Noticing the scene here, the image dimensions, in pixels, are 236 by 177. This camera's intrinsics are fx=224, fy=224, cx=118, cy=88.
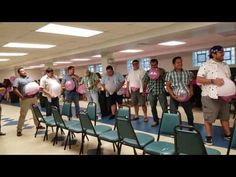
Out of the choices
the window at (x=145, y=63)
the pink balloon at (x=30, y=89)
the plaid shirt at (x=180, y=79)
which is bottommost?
the pink balloon at (x=30, y=89)

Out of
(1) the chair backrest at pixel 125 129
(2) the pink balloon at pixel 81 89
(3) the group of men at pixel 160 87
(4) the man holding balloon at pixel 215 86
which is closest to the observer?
(1) the chair backrest at pixel 125 129

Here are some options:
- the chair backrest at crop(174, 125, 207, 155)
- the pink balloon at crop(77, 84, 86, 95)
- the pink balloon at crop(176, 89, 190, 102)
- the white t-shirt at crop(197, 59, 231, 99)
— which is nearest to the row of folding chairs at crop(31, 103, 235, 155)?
the chair backrest at crop(174, 125, 207, 155)

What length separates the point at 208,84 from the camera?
351cm

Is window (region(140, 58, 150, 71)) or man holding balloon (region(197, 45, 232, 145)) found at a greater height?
window (region(140, 58, 150, 71))

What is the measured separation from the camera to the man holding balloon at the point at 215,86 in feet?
11.1

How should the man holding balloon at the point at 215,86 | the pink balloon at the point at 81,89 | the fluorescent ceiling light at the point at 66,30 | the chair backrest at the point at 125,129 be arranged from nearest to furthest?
1. the chair backrest at the point at 125,129
2. the man holding balloon at the point at 215,86
3. the fluorescent ceiling light at the point at 66,30
4. the pink balloon at the point at 81,89

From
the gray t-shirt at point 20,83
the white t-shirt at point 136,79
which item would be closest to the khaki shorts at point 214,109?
the white t-shirt at point 136,79

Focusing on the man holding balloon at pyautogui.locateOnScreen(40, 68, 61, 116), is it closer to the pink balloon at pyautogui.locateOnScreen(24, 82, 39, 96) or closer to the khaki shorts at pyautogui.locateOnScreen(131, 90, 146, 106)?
the pink balloon at pyautogui.locateOnScreen(24, 82, 39, 96)

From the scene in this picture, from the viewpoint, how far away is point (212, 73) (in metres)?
3.47

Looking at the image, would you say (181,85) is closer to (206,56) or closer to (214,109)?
(214,109)

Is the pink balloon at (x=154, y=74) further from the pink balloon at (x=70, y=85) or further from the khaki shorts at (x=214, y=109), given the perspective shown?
the pink balloon at (x=70, y=85)

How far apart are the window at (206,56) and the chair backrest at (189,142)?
9.37 meters

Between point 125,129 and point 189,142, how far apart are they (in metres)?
0.84

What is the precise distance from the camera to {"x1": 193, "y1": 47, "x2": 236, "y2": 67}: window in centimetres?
1021
